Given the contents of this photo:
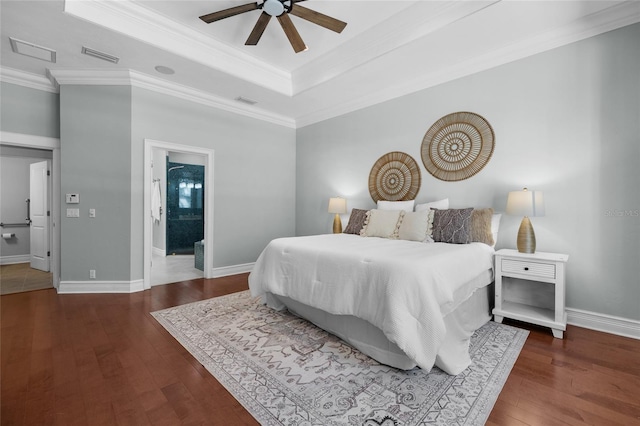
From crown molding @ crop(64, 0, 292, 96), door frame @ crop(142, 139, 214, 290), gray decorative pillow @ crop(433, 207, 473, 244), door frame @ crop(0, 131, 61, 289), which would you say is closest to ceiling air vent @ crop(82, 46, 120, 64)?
crown molding @ crop(64, 0, 292, 96)

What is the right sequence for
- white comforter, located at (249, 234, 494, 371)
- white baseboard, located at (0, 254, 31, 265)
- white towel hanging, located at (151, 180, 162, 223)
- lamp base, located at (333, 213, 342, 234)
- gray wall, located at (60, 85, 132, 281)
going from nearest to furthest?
white comforter, located at (249, 234, 494, 371) → gray wall, located at (60, 85, 132, 281) → lamp base, located at (333, 213, 342, 234) → white baseboard, located at (0, 254, 31, 265) → white towel hanging, located at (151, 180, 162, 223)

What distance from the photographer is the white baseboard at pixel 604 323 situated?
246 centimetres

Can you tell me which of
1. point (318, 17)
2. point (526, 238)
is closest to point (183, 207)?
point (318, 17)

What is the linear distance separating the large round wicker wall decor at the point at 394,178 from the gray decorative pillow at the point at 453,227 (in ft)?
2.80

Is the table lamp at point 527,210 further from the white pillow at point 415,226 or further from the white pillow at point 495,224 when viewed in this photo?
the white pillow at point 415,226

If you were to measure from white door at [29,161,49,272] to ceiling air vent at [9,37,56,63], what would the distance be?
7.50 feet

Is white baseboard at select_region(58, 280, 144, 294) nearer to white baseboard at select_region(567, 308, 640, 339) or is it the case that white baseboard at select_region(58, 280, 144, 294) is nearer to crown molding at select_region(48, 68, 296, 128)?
crown molding at select_region(48, 68, 296, 128)

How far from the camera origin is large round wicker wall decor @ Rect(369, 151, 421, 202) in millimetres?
3973

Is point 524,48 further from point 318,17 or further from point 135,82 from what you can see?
point 135,82

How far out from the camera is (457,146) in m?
3.53

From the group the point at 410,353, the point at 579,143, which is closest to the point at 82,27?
the point at 410,353

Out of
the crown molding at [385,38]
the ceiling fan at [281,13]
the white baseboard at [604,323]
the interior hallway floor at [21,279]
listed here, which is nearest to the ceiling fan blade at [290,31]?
the ceiling fan at [281,13]

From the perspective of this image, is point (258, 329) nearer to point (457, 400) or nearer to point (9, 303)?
point (457, 400)

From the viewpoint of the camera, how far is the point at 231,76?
149 inches
